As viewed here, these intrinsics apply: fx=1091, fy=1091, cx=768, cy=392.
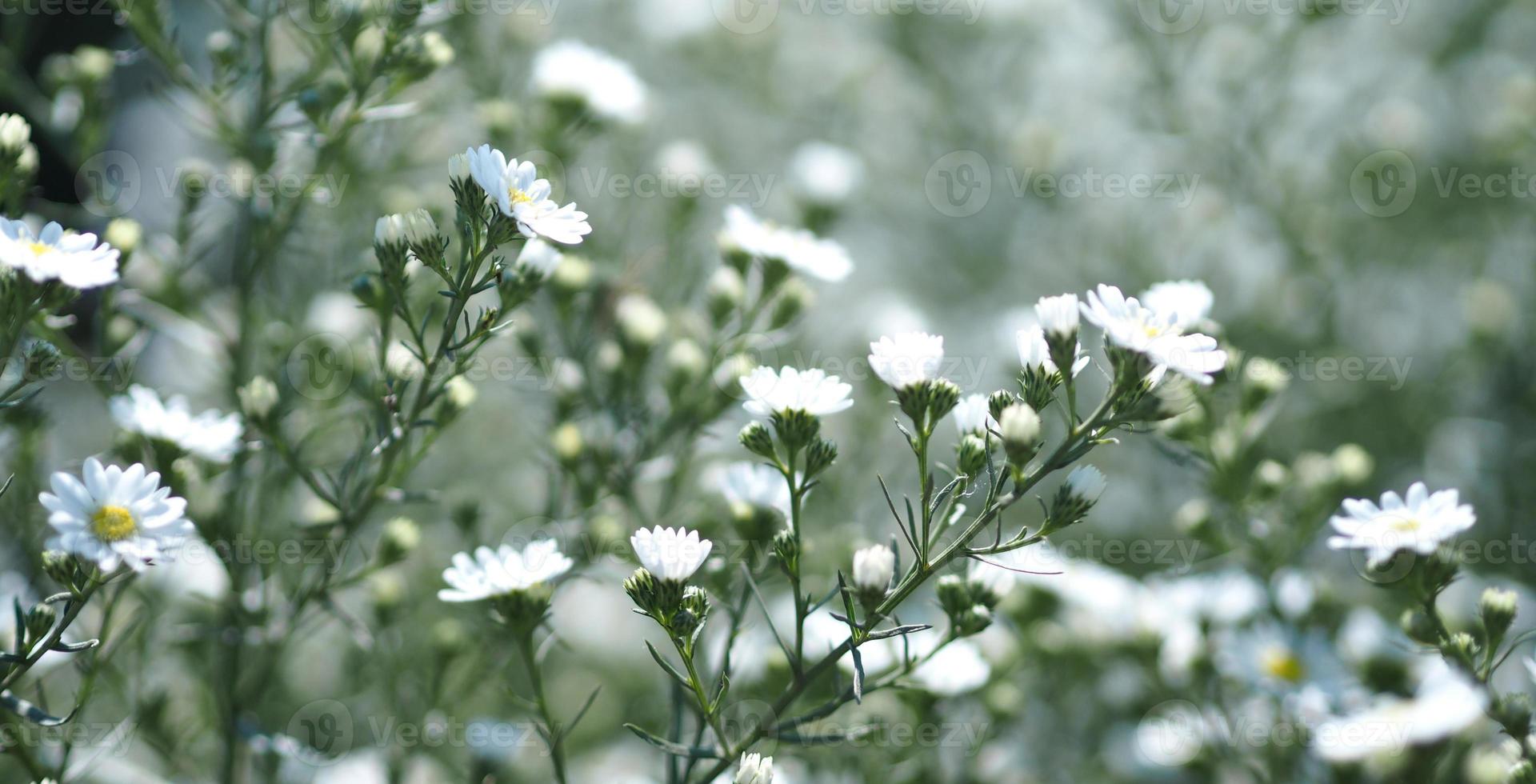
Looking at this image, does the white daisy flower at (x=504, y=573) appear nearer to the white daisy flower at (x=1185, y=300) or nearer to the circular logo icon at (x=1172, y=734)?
the white daisy flower at (x=1185, y=300)

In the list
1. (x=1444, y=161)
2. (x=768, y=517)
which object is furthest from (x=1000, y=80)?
(x=768, y=517)

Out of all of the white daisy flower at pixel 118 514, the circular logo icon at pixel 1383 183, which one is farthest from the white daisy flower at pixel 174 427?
the circular logo icon at pixel 1383 183

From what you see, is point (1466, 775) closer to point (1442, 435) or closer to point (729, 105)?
point (1442, 435)

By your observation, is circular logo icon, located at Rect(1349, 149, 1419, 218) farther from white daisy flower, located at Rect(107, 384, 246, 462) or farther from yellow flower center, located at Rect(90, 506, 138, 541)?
yellow flower center, located at Rect(90, 506, 138, 541)

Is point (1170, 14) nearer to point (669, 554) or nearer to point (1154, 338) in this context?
point (1154, 338)

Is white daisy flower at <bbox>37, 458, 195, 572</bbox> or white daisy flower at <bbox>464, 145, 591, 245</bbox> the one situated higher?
white daisy flower at <bbox>464, 145, 591, 245</bbox>

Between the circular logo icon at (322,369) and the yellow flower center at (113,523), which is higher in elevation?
the yellow flower center at (113,523)

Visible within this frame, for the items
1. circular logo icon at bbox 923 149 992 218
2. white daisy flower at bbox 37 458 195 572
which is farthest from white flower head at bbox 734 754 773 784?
circular logo icon at bbox 923 149 992 218

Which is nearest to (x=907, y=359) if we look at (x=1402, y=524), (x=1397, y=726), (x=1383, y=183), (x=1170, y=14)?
(x=1402, y=524)
